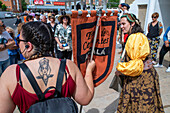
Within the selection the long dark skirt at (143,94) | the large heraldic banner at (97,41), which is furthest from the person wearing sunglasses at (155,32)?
the large heraldic banner at (97,41)

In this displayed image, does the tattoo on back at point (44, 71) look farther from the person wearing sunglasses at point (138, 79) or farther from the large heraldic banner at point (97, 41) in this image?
the person wearing sunglasses at point (138, 79)

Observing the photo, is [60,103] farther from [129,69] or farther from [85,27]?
[129,69]

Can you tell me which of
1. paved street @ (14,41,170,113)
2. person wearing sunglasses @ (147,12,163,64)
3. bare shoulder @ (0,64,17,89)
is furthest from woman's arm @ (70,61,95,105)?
person wearing sunglasses @ (147,12,163,64)

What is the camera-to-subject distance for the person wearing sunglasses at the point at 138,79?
168cm

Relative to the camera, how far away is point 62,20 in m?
3.75

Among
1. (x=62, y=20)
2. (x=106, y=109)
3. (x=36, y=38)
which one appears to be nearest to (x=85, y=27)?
(x=36, y=38)

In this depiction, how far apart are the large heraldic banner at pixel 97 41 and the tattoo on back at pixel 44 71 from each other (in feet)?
1.35

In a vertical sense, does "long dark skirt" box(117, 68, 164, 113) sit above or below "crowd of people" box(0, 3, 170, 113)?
below

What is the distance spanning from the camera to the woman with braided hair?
3.20 ft

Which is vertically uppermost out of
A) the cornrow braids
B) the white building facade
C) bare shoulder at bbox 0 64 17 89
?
the white building facade

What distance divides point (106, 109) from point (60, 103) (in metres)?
1.85

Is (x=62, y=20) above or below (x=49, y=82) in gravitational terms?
above

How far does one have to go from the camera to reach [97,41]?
1.66 metres

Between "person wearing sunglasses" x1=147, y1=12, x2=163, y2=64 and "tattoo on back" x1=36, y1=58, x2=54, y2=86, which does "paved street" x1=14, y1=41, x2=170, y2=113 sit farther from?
"tattoo on back" x1=36, y1=58, x2=54, y2=86
